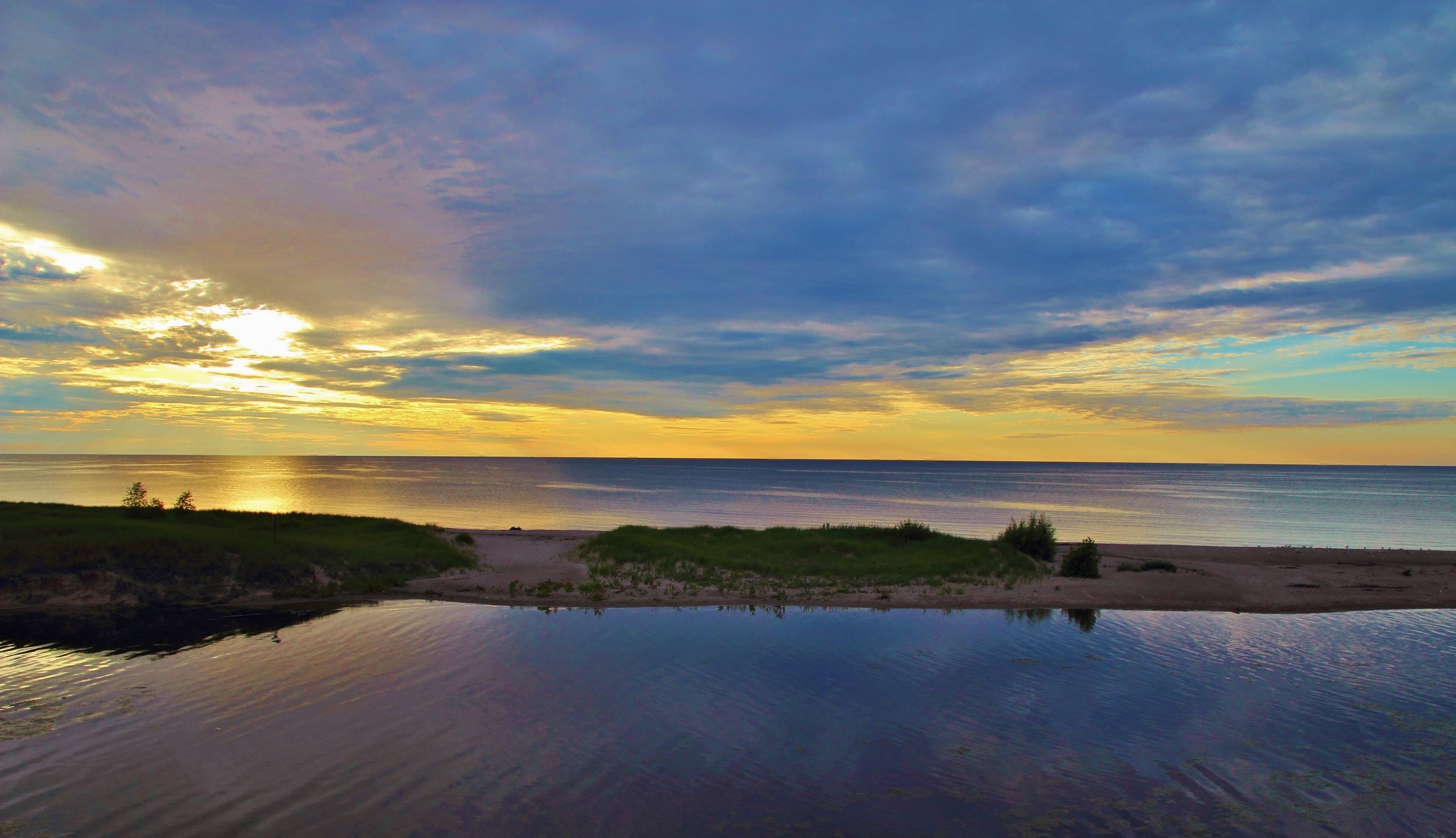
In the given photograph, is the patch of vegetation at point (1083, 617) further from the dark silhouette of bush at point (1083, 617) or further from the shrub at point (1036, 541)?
the shrub at point (1036, 541)

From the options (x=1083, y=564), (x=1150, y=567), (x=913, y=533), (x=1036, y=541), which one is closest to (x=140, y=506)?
(x=913, y=533)

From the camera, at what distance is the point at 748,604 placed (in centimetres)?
2577

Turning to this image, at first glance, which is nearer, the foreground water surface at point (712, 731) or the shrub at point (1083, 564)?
the foreground water surface at point (712, 731)

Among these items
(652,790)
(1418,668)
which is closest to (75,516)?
(652,790)

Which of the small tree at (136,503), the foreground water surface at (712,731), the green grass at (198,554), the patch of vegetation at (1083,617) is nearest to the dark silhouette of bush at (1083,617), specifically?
the patch of vegetation at (1083,617)

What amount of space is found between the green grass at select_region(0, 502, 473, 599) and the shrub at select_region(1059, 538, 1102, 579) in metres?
26.9

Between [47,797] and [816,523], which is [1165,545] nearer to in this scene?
[816,523]

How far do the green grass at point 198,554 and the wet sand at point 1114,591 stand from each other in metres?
2.23

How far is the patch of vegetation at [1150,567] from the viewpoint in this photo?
104ft

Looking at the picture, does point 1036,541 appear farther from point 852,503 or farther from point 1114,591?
point 852,503

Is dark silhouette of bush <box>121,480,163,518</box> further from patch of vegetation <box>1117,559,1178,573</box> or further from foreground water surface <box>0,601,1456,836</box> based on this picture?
patch of vegetation <box>1117,559,1178,573</box>

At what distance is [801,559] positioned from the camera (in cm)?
3316

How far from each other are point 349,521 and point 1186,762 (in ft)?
129

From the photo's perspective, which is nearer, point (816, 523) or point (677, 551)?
point (677, 551)
